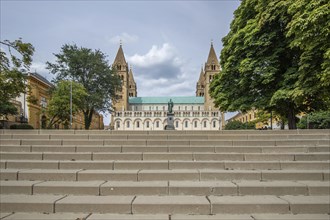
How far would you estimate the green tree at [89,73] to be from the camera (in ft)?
119

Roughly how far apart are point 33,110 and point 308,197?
42774mm

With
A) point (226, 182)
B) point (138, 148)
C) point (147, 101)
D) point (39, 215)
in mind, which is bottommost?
point (39, 215)

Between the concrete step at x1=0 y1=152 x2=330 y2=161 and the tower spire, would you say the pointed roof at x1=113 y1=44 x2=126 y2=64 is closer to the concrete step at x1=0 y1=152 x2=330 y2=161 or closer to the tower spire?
the tower spire

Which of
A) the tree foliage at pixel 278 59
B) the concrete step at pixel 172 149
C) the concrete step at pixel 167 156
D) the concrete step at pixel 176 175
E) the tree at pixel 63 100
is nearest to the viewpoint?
the concrete step at pixel 176 175

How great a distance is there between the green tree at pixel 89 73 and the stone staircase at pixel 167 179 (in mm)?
30204

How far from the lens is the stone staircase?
4.09 metres

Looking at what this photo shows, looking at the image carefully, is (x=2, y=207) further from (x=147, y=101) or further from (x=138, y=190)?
(x=147, y=101)

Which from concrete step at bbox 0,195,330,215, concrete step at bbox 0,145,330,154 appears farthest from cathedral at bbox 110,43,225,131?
concrete step at bbox 0,195,330,215

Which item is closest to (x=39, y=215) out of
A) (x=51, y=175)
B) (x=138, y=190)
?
(x=51, y=175)

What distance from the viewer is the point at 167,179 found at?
17.3ft

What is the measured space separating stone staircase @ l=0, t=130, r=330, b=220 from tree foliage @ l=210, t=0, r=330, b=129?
18.3ft

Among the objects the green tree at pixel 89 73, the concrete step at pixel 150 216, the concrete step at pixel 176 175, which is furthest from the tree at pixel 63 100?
the concrete step at pixel 150 216

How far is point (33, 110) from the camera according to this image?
3875 cm

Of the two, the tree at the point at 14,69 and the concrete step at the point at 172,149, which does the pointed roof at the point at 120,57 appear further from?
the concrete step at the point at 172,149
